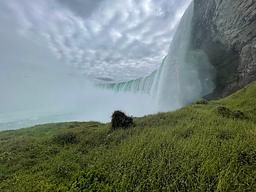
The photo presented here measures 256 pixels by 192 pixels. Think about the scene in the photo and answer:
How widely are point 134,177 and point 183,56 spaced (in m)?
27.8

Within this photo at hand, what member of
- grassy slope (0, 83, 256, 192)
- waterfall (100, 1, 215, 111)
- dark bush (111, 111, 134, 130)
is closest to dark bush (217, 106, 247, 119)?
grassy slope (0, 83, 256, 192)

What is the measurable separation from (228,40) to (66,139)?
61.6 feet

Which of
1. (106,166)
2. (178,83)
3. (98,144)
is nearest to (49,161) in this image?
(98,144)

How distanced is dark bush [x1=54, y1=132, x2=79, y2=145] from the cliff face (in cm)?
1475

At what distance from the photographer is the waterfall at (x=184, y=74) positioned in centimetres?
2799

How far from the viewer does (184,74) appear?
102 ft

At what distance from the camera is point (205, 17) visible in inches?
1171

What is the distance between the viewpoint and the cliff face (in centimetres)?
2028

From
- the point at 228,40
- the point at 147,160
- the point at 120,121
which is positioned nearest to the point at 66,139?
the point at 120,121

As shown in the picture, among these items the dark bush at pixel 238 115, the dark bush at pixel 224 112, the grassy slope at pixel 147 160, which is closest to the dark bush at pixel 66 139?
the grassy slope at pixel 147 160

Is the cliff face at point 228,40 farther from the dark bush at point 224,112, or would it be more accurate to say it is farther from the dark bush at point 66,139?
the dark bush at point 66,139

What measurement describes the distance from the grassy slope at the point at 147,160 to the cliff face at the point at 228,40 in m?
11.0

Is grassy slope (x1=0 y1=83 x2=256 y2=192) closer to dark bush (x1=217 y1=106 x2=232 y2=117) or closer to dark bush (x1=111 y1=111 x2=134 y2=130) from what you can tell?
dark bush (x1=217 y1=106 x2=232 y2=117)

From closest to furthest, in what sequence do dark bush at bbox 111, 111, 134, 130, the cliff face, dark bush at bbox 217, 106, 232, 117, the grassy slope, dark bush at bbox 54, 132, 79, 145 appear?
the grassy slope < dark bush at bbox 54, 132, 79, 145 < dark bush at bbox 217, 106, 232, 117 < dark bush at bbox 111, 111, 134, 130 < the cliff face
